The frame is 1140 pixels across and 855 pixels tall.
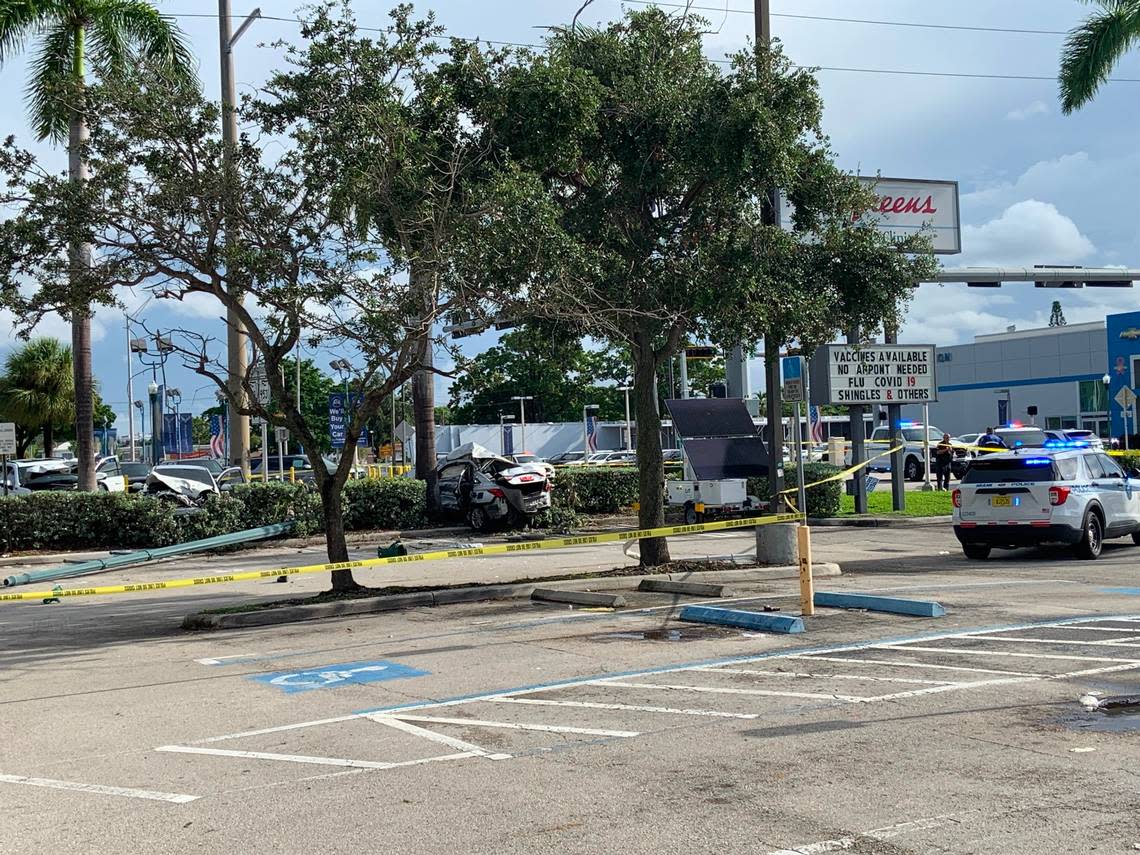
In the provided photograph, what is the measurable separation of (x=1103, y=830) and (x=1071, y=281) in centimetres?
3190

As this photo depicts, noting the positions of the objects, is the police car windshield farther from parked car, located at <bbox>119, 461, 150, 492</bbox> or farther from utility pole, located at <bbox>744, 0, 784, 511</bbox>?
parked car, located at <bbox>119, 461, 150, 492</bbox>

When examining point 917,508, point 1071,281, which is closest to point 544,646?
point 917,508

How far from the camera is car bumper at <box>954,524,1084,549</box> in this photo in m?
18.1

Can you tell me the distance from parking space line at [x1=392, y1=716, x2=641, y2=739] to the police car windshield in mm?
12566

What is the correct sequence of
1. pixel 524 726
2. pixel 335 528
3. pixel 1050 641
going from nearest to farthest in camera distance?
pixel 524 726
pixel 1050 641
pixel 335 528

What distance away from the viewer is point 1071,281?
34344 mm

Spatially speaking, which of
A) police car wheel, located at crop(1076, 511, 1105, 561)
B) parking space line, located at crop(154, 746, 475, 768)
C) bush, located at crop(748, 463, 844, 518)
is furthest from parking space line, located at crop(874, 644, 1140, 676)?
bush, located at crop(748, 463, 844, 518)

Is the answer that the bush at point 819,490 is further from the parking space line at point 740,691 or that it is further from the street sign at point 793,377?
the parking space line at point 740,691

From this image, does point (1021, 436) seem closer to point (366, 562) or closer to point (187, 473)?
point (187, 473)

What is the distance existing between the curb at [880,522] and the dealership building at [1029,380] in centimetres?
3935

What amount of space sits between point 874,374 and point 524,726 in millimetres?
22563

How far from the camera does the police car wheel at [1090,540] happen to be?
722 inches

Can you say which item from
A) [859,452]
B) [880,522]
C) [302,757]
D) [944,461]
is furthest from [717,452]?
[302,757]

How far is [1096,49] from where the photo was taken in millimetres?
32219
